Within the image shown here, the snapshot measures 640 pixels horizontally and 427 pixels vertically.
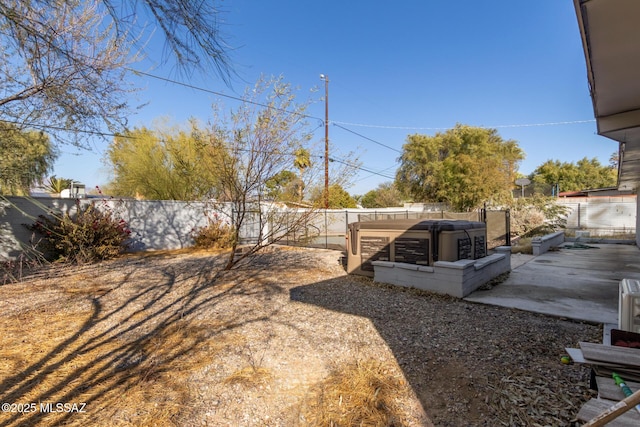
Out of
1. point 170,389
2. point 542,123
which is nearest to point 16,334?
point 170,389

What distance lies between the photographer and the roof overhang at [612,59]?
1.67 m

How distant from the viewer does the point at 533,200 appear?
14578mm

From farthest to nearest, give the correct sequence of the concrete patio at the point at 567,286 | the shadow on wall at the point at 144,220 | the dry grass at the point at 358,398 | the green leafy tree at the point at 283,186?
the shadow on wall at the point at 144,220 → the green leafy tree at the point at 283,186 → the concrete patio at the point at 567,286 → the dry grass at the point at 358,398

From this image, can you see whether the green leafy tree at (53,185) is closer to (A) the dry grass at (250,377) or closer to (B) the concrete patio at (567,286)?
(A) the dry grass at (250,377)

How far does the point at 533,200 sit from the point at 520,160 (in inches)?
619

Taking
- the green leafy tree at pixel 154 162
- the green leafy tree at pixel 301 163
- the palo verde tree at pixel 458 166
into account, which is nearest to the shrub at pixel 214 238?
the green leafy tree at pixel 154 162

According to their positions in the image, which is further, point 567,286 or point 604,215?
point 604,215

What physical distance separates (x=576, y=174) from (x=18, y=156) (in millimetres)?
48237

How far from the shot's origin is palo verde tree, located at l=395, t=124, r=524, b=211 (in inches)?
821

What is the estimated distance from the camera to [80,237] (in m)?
7.77

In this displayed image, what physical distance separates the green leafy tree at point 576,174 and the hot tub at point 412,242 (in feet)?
126

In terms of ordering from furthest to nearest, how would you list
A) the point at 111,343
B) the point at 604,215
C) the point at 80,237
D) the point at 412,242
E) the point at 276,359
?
the point at 604,215, the point at 80,237, the point at 412,242, the point at 111,343, the point at 276,359

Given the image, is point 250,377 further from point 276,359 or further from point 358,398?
point 358,398

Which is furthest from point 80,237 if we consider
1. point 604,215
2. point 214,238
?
point 604,215
